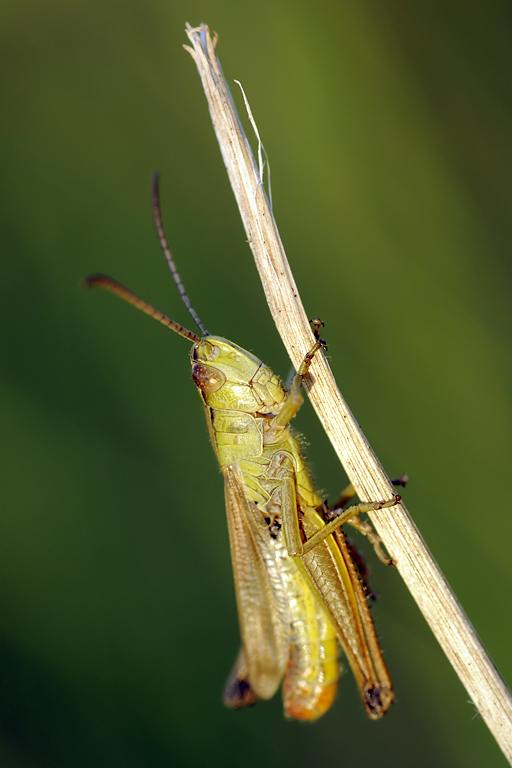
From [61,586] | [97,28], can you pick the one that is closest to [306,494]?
[61,586]

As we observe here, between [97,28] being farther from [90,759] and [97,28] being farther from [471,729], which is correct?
[471,729]

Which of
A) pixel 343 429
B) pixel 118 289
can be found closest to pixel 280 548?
pixel 343 429

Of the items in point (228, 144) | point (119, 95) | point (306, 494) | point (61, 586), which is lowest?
point (61, 586)

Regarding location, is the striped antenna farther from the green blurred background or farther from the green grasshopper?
the green blurred background

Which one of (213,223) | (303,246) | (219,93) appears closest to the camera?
(219,93)

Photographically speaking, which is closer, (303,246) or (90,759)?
(90,759)

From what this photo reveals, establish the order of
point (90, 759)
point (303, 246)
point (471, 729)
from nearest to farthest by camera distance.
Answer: point (471, 729) < point (90, 759) < point (303, 246)
